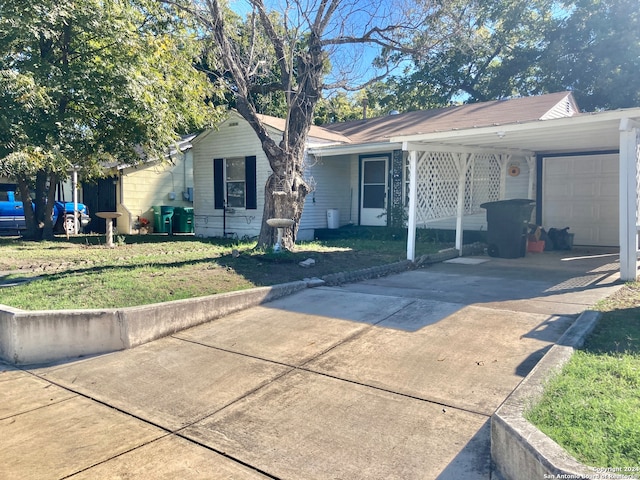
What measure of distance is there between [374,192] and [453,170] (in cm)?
425

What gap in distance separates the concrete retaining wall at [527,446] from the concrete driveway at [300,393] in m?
0.17

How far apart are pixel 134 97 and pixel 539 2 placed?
19848mm

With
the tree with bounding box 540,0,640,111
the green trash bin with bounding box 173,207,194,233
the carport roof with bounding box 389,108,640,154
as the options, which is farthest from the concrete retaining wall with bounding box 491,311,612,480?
the tree with bounding box 540,0,640,111

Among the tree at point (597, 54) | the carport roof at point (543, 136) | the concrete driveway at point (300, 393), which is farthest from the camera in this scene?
the tree at point (597, 54)

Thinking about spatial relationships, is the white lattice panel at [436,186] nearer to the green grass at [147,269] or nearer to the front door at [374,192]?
the green grass at [147,269]

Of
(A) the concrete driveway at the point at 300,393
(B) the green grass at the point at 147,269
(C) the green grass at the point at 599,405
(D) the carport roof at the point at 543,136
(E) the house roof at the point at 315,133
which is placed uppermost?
(E) the house roof at the point at 315,133

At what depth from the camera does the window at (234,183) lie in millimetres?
14688

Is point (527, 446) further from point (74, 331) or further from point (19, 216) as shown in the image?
point (19, 216)

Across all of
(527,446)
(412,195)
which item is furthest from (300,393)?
(412,195)

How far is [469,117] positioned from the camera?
1373cm

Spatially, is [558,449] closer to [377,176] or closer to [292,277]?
[292,277]

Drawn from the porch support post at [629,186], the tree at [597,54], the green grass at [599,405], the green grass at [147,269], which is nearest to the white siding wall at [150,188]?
the green grass at [147,269]

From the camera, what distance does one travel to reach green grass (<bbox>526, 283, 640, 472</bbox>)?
8.30 ft

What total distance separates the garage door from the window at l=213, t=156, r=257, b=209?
828cm
